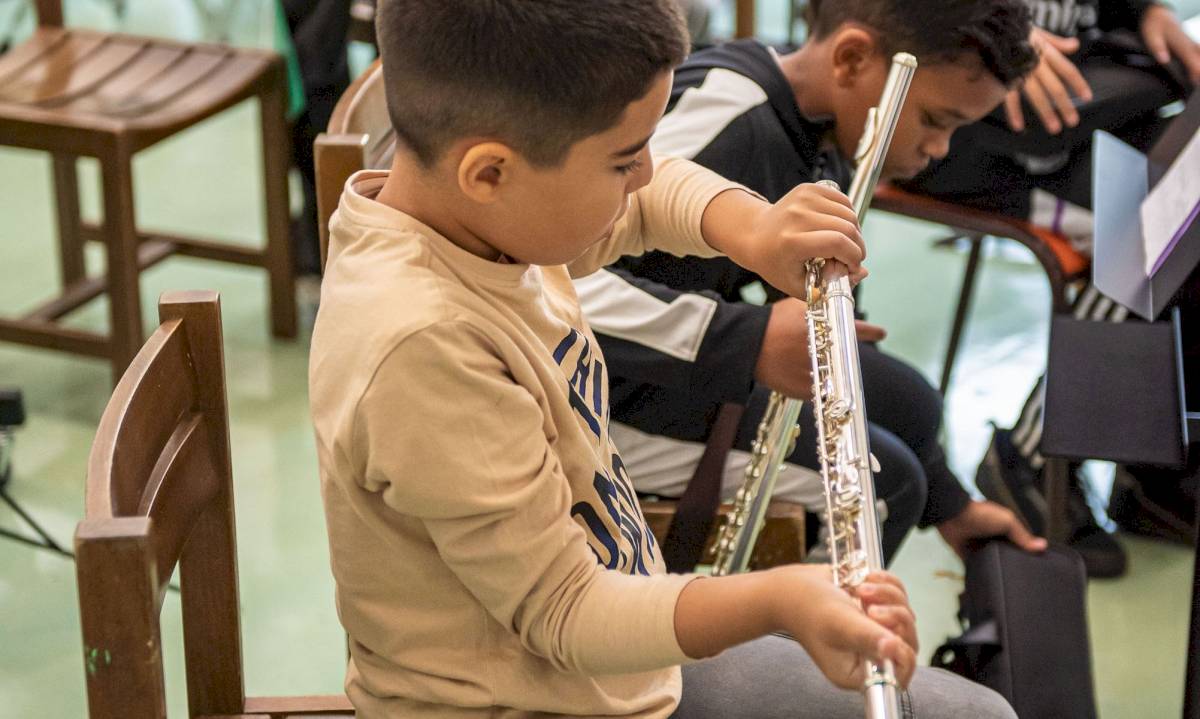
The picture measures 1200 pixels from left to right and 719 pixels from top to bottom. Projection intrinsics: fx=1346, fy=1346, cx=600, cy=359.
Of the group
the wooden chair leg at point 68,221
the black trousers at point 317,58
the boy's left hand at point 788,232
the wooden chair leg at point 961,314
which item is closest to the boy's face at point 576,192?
the boy's left hand at point 788,232

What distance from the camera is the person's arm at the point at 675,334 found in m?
1.13

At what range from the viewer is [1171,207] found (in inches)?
51.3

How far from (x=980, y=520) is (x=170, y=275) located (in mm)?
1706

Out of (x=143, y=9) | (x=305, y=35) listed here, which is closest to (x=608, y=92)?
(x=305, y=35)

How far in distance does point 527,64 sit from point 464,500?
0.78ft

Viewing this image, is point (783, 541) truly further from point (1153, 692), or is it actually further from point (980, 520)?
point (1153, 692)

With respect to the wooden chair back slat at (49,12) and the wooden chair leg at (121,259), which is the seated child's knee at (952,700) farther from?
the wooden chair back slat at (49,12)

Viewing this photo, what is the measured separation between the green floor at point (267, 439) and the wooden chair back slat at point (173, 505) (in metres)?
0.65

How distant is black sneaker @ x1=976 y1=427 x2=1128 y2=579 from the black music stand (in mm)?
438

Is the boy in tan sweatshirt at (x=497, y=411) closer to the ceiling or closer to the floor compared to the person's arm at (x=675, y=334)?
closer to the ceiling

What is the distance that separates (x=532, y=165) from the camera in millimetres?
755

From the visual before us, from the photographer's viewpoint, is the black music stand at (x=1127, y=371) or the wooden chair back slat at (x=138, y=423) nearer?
the wooden chair back slat at (x=138, y=423)

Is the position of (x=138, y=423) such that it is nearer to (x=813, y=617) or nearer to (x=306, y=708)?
(x=306, y=708)

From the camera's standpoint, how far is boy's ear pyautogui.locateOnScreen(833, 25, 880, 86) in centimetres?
131
